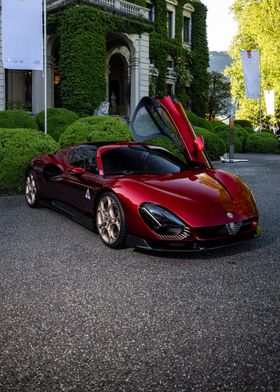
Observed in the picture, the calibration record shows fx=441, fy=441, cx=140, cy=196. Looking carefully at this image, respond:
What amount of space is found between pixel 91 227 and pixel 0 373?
3.04 meters

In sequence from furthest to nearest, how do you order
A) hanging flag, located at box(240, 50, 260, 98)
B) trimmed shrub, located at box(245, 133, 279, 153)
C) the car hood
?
hanging flag, located at box(240, 50, 260, 98) → trimmed shrub, located at box(245, 133, 279, 153) → the car hood

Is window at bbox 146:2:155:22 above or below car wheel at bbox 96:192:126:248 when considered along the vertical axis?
above

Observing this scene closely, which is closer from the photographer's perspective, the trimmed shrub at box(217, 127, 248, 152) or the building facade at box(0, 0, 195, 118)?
the trimmed shrub at box(217, 127, 248, 152)

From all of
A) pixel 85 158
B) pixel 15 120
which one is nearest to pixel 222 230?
pixel 85 158

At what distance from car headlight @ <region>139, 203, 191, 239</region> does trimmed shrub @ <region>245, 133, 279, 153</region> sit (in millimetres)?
19864

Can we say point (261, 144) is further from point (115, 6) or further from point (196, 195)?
point (196, 195)

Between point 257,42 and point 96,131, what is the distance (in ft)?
97.0

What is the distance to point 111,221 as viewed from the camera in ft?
16.6

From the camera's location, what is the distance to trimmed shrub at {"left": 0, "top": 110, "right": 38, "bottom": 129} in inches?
561

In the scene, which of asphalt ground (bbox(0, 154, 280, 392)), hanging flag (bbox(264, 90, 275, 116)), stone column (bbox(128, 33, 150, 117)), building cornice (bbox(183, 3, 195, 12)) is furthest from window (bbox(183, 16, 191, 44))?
asphalt ground (bbox(0, 154, 280, 392))

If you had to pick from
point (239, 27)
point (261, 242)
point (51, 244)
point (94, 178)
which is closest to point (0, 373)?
point (51, 244)

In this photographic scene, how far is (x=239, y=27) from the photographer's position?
132 ft

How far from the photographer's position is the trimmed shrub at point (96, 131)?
1041cm

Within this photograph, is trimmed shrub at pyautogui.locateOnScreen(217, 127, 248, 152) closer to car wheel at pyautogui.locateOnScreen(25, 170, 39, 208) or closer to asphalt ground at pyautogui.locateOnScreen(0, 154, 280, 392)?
car wheel at pyautogui.locateOnScreen(25, 170, 39, 208)
